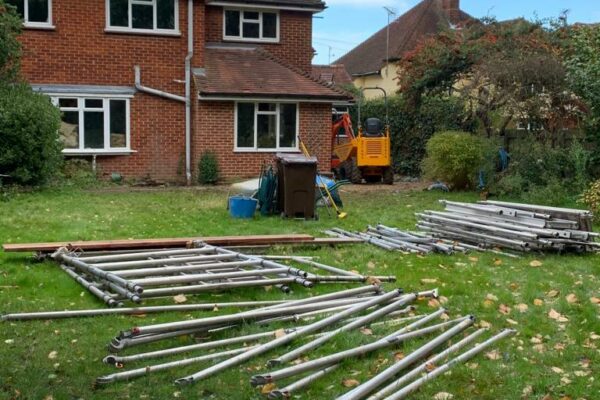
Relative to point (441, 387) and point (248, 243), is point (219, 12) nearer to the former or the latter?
point (248, 243)

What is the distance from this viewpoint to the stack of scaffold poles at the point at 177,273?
6.89 meters

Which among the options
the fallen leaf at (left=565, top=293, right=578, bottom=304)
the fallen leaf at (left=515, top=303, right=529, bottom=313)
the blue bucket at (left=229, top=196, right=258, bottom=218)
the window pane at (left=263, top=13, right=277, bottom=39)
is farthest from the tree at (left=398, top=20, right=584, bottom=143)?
the fallen leaf at (left=515, top=303, right=529, bottom=313)

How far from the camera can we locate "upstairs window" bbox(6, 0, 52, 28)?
1944 centimetres

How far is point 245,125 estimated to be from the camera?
2098 cm

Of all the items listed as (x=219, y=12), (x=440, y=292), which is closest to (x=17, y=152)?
(x=219, y=12)

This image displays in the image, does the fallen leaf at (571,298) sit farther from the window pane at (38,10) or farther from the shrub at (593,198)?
the window pane at (38,10)

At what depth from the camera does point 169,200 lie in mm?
15711

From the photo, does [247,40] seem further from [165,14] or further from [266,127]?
[266,127]

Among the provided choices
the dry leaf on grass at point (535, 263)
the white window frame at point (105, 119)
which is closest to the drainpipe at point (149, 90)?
the white window frame at point (105, 119)

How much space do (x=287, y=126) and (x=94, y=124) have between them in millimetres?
5368

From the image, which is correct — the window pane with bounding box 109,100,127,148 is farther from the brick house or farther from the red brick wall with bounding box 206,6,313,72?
the red brick wall with bounding box 206,6,313,72

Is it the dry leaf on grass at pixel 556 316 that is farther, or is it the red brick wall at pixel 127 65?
the red brick wall at pixel 127 65

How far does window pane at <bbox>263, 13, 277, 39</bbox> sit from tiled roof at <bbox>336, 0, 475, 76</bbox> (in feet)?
47.8

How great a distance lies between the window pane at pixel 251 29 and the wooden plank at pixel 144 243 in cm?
1364
